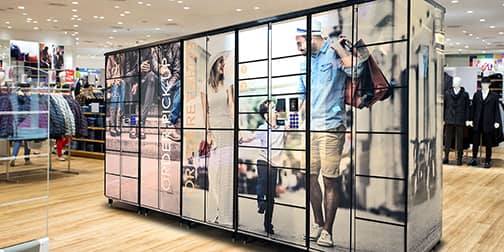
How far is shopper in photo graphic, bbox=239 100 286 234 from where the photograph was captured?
400cm

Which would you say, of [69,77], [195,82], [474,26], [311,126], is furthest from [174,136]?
[474,26]

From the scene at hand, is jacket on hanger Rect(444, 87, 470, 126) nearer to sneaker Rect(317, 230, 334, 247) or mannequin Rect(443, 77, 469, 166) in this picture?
mannequin Rect(443, 77, 469, 166)

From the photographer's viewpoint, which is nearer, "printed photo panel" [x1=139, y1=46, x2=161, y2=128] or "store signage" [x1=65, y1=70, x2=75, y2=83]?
"printed photo panel" [x1=139, y1=46, x2=161, y2=128]

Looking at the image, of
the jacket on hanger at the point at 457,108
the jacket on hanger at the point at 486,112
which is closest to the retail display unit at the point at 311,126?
the jacket on hanger at the point at 457,108

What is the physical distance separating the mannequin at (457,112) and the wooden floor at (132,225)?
9.44ft

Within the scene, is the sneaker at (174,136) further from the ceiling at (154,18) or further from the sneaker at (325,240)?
the ceiling at (154,18)

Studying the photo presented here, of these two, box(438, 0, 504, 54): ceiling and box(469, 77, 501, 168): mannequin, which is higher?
box(438, 0, 504, 54): ceiling

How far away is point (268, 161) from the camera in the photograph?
13.4 feet

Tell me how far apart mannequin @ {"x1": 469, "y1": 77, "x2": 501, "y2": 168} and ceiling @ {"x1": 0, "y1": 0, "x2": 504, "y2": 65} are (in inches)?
118

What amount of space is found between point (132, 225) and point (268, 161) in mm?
1994

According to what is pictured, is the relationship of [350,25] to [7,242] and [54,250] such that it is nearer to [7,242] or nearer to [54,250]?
[54,250]

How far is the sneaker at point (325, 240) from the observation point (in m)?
3.62

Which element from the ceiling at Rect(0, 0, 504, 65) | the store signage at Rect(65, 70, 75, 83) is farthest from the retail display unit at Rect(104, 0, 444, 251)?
the store signage at Rect(65, 70, 75, 83)

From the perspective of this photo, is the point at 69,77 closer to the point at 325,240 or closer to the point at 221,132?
the point at 221,132
